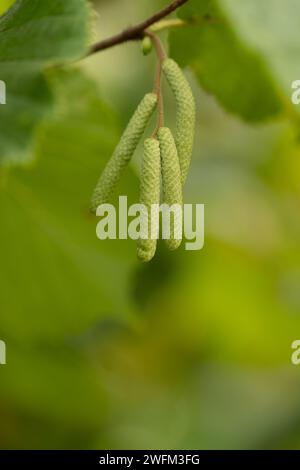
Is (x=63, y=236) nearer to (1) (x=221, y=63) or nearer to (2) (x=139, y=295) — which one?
(2) (x=139, y=295)

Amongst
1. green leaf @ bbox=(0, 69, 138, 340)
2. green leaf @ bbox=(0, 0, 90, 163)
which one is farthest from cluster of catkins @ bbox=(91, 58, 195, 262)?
green leaf @ bbox=(0, 69, 138, 340)

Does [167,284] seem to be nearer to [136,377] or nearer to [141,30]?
[136,377]

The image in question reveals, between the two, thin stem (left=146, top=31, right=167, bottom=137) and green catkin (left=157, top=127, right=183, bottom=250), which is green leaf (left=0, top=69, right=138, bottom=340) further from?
green catkin (left=157, top=127, right=183, bottom=250)

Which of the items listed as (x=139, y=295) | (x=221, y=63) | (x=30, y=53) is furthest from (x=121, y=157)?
(x=139, y=295)

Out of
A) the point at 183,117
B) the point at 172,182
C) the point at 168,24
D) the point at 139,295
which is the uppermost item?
the point at 139,295
